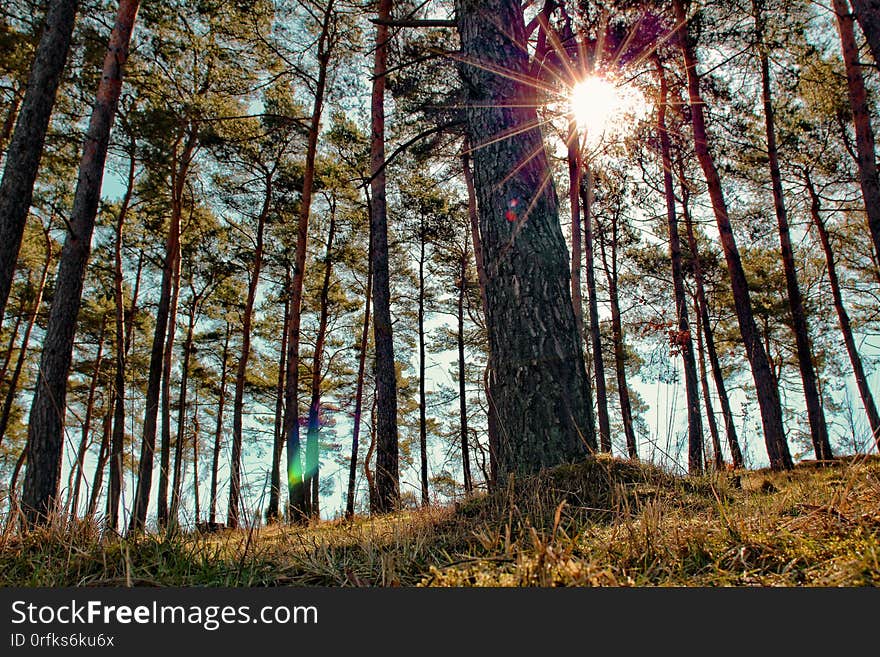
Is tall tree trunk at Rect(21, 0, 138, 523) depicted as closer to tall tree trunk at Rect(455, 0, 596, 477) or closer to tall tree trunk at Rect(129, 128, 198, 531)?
tall tree trunk at Rect(129, 128, 198, 531)

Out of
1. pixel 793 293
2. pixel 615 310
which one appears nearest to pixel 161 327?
pixel 615 310

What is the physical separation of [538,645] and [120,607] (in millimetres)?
993

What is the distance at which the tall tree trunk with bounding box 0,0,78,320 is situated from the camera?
15.2 ft

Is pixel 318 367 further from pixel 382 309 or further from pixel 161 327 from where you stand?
pixel 382 309

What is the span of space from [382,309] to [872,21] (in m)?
6.63

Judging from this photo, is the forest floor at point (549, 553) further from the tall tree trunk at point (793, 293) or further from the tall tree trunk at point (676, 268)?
the tall tree trunk at point (793, 293)

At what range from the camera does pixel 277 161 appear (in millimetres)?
12852

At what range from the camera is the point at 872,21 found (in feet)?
15.3

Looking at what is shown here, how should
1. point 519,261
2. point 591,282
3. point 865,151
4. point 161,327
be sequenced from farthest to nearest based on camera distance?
point 591,282
point 161,327
point 865,151
point 519,261

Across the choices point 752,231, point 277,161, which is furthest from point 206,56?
point 752,231

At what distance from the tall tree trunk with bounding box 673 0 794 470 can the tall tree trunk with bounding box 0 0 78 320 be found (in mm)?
8414

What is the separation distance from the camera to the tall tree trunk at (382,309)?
6746mm

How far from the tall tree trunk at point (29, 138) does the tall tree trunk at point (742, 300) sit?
8.41 meters

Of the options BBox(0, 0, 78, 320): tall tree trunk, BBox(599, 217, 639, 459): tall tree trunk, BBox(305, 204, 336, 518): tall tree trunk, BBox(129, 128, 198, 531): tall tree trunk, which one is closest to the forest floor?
BBox(0, 0, 78, 320): tall tree trunk
